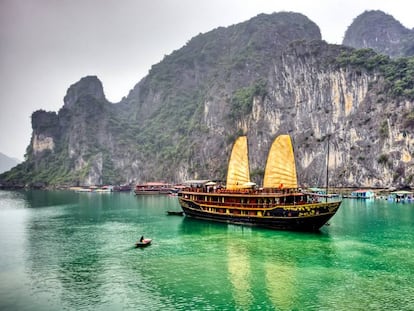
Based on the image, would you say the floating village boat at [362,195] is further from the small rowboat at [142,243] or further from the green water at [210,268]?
the small rowboat at [142,243]

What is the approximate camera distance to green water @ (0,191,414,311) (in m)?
18.2

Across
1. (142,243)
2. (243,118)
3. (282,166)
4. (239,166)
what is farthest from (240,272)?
(243,118)

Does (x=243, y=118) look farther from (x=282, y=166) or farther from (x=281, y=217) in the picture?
(x=281, y=217)

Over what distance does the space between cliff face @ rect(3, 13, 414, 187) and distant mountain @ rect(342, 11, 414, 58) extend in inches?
1168

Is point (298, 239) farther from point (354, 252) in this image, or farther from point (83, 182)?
point (83, 182)

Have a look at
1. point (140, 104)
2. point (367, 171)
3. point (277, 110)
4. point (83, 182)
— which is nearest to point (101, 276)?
point (367, 171)

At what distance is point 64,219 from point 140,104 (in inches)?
5683

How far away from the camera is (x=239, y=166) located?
142 ft

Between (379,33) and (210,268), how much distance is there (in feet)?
532

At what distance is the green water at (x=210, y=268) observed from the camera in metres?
18.2

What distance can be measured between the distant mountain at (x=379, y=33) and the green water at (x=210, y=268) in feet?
442

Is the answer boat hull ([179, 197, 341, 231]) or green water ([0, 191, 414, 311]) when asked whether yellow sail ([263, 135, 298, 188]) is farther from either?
green water ([0, 191, 414, 311])

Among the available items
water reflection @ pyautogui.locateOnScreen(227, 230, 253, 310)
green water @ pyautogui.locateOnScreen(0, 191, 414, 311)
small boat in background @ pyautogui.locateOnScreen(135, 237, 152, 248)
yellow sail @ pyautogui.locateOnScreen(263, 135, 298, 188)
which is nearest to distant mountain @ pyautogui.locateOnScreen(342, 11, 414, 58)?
yellow sail @ pyautogui.locateOnScreen(263, 135, 298, 188)

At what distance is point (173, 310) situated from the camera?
17234 millimetres
